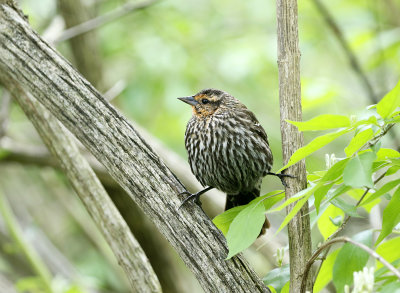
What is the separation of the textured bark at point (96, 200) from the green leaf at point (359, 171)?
5.28ft

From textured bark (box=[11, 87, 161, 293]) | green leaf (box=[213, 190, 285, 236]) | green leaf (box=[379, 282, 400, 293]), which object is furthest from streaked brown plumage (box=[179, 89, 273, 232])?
green leaf (box=[379, 282, 400, 293])

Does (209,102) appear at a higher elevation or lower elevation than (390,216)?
higher

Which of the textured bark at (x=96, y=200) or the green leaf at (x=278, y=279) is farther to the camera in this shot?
Result: the textured bark at (x=96, y=200)

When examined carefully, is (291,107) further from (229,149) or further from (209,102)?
(209,102)

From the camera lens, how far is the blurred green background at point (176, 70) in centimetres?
534

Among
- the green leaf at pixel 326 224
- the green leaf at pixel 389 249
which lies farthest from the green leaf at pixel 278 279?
the green leaf at pixel 389 249

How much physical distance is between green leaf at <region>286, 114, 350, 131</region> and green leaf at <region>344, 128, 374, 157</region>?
61mm

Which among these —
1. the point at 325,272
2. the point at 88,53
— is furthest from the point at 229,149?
the point at 88,53

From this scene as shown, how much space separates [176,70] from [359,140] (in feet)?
12.6

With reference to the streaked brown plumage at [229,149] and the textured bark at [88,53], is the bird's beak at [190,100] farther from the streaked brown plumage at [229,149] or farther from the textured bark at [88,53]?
the textured bark at [88,53]

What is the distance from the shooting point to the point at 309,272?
7.50 feet

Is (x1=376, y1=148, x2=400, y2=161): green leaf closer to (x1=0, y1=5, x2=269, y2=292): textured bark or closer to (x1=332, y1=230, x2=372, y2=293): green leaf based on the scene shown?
(x1=332, y1=230, x2=372, y2=293): green leaf

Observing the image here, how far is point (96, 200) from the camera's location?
127 inches

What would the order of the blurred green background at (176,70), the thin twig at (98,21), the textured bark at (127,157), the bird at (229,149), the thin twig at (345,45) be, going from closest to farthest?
the textured bark at (127,157)
the bird at (229,149)
the thin twig at (98,21)
the thin twig at (345,45)
the blurred green background at (176,70)
